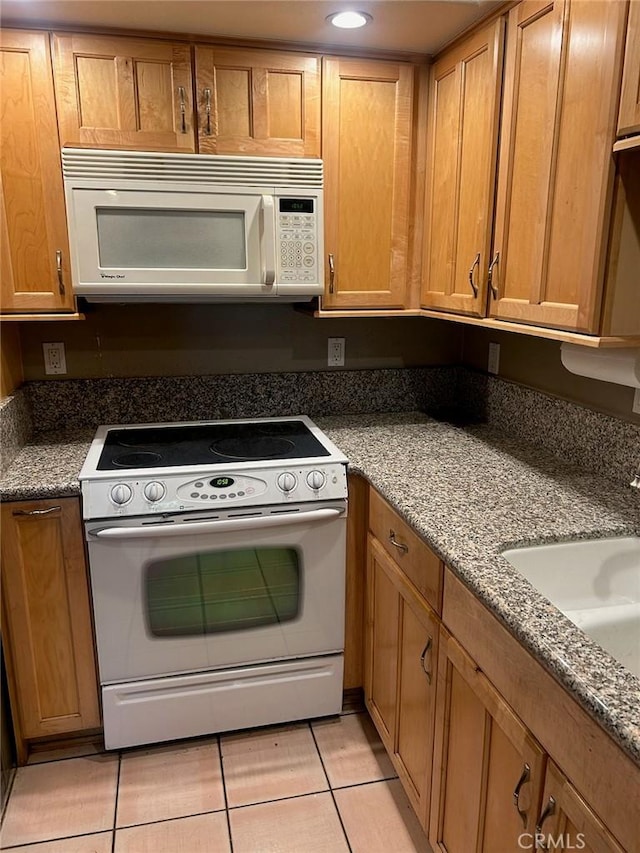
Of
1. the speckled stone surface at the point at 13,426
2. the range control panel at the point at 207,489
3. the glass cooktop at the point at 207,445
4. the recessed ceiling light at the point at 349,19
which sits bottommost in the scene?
the range control panel at the point at 207,489

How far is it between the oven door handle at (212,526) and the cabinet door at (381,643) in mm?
200

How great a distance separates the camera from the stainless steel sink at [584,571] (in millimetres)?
1303

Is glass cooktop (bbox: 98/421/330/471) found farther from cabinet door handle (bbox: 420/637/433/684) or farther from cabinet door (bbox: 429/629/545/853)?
cabinet door (bbox: 429/629/545/853)

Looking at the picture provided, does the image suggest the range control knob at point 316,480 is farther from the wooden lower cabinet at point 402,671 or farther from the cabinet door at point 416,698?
the cabinet door at point 416,698

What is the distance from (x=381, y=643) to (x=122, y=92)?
1.80 m

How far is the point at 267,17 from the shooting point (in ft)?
5.49

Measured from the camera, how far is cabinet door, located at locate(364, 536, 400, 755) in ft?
5.57

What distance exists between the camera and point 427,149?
2.02m

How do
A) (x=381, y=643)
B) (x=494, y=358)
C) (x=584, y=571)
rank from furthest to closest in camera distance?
(x=494, y=358), (x=381, y=643), (x=584, y=571)

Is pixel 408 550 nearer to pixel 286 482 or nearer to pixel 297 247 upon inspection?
pixel 286 482

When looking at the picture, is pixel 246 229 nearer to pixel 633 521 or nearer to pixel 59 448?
pixel 59 448

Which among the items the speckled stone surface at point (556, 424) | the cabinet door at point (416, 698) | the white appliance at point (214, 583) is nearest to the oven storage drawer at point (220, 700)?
the white appliance at point (214, 583)

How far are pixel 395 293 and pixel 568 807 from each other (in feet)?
5.20

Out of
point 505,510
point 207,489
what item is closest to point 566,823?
point 505,510
